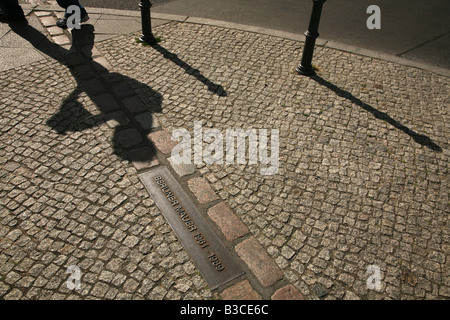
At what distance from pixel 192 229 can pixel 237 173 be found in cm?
93

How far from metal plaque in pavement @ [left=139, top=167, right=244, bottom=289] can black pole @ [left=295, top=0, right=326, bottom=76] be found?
3.08 metres

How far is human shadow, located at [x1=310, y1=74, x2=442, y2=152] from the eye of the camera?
4625mm

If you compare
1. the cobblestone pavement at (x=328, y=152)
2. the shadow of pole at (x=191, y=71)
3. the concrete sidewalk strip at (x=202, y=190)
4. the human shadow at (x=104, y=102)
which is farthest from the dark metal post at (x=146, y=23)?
the concrete sidewalk strip at (x=202, y=190)

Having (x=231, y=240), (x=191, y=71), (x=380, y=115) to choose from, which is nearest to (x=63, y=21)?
(x=191, y=71)

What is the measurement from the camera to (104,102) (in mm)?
5098

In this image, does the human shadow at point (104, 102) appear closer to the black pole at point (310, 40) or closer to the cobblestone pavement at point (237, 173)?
the cobblestone pavement at point (237, 173)

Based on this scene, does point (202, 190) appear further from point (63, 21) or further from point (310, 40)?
point (63, 21)

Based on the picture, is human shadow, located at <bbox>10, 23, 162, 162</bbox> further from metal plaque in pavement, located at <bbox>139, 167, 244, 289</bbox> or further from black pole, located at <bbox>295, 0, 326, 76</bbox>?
black pole, located at <bbox>295, 0, 326, 76</bbox>

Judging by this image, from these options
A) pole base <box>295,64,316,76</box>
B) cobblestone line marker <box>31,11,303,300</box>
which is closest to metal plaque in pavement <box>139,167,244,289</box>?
cobblestone line marker <box>31,11,303,300</box>
